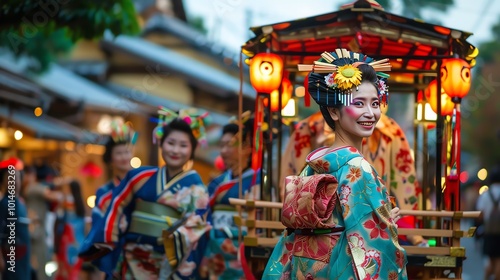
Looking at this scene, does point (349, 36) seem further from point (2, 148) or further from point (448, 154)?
point (2, 148)

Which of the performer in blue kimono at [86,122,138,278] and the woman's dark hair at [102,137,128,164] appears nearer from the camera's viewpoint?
the performer in blue kimono at [86,122,138,278]

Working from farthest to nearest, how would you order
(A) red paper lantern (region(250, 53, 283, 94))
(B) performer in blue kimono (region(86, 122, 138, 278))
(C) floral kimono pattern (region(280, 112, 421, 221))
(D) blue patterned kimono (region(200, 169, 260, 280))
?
(B) performer in blue kimono (region(86, 122, 138, 278)) → (D) blue patterned kimono (region(200, 169, 260, 280)) → (C) floral kimono pattern (region(280, 112, 421, 221)) → (A) red paper lantern (region(250, 53, 283, 94))

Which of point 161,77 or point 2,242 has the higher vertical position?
point 161,77

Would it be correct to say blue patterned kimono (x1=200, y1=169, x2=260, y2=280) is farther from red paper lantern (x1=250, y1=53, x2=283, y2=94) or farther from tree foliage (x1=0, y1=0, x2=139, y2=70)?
tree foliage (x1=0, y1=0, x2=139, y2=70)

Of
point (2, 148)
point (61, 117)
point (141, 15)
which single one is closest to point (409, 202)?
point (2, 148)

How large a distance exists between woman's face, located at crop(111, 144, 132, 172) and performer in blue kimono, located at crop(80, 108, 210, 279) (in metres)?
2.34

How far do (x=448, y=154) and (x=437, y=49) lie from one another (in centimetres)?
124

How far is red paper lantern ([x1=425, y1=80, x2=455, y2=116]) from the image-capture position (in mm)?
10170

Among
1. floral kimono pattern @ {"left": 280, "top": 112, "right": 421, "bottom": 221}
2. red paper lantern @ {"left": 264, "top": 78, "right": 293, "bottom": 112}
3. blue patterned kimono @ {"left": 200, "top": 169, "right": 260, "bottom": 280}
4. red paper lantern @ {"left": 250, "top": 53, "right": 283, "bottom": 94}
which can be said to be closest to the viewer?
red paper lantern @ {"left": 250, "top": 53, "right": 283, "bottom": 94}

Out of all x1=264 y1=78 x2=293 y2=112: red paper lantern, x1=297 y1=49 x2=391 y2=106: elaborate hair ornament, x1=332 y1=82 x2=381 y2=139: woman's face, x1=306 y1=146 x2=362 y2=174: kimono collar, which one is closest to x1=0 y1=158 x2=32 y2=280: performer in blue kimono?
x1=264 y1=78 x2=293 y2=112: red paper lantern

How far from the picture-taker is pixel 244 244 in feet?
30.5

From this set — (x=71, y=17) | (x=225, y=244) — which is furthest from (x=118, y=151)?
(x=71, y=17)

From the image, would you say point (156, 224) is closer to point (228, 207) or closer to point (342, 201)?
point (228, 207)

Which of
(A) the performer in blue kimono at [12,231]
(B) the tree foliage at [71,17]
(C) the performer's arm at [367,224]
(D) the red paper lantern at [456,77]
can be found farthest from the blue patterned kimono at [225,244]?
(C) the performer's arm at [367,224]
